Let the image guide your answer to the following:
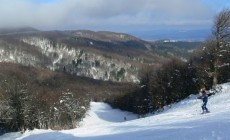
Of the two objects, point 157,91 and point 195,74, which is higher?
point 195,74

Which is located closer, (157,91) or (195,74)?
(195,74)

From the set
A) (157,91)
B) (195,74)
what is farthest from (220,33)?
(157,91)

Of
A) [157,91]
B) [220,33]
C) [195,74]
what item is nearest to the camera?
[220,33]

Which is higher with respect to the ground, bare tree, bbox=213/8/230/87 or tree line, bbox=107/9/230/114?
bare tree, bbox=213/8/230/87

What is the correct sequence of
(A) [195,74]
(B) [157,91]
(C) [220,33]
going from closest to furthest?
(C) [220,33] < (A) [195,74] < (B) [157,91]

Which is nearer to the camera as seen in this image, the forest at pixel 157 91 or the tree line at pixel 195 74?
the tree line at pixel 195 74

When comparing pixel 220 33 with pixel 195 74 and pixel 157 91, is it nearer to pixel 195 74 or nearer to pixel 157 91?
pixel 195 74

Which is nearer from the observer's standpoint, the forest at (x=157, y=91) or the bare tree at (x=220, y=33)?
the bare tree at (x=220, y=33)

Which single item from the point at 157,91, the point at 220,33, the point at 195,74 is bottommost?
the point at 157,91

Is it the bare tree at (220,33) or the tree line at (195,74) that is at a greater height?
the bare tree at (220,33)

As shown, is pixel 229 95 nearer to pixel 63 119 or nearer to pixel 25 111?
pixel 25 111

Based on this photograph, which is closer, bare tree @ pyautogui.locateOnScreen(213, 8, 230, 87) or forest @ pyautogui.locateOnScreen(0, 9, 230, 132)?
bare tree @ pyautogui.locateOnScreen(213, 8, 230, 87)
